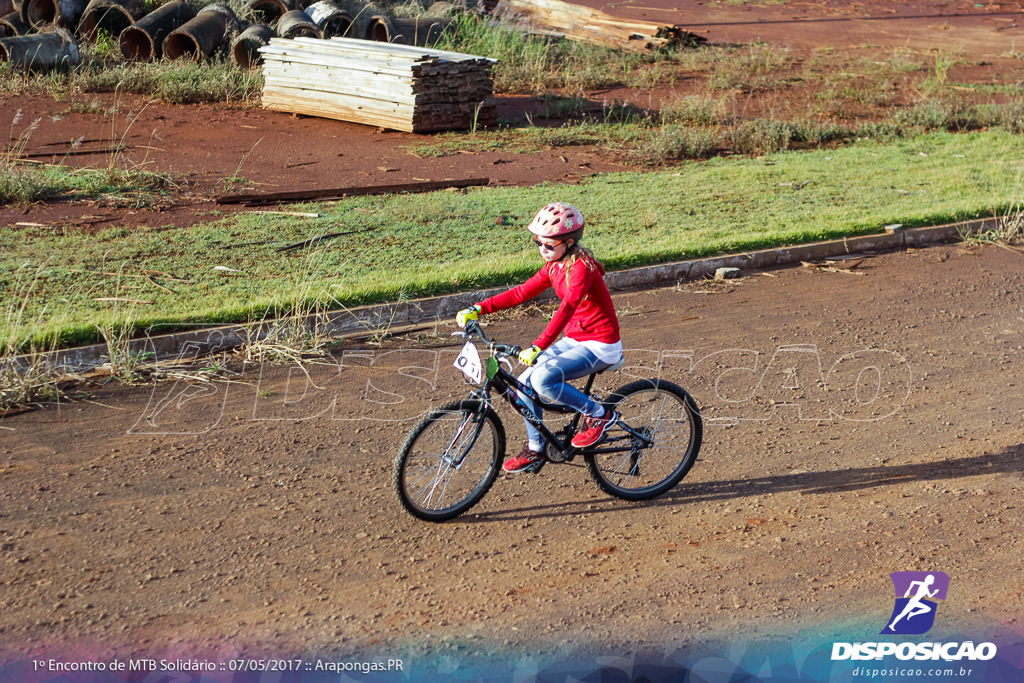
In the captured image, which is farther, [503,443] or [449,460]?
[503,443]

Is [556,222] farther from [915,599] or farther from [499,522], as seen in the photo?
[915,599]

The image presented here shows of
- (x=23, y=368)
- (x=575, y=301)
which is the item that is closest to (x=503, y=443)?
(x=575, y=301)

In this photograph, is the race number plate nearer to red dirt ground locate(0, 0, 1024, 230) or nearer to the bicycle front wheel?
the bicycle front wheel

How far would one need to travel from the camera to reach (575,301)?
207 inches

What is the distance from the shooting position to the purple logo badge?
4.53 m

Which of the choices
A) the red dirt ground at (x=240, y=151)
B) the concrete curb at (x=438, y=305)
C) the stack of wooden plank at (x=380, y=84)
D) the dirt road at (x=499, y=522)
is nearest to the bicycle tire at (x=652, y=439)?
the dirt road at (x=499, y=522)

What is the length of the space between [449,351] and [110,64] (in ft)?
44.6

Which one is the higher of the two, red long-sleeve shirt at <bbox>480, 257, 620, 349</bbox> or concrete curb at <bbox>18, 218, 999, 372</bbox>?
red long-sleeve shirt at <bbox>480, 257, 620, 349</bbox>

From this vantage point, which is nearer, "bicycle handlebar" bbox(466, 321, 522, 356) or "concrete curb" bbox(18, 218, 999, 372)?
"bicycle handlebar" bbox(466, 321, 522, 356)

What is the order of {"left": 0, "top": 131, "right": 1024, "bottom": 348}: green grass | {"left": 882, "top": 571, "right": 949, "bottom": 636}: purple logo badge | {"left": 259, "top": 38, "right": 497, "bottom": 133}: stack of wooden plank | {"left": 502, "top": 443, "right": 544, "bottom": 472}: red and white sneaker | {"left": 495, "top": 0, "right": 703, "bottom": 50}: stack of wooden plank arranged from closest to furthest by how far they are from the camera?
{"left": 882, "top": 571, "right": 949, "bottom": 636}: purple logo badge, {"left": 502, "top": 443, "right": 544, "bottom": 472}: red and white sneaker, {"left": 0, "top": 131, "right": 1024, "bottom": 348}: green grass, {"left": 259, "top": 38, "right": 497, "bottom": 133}: stack of wooden plank, {"left": 495, "top": 0, "right": 703, "bottom": 50}: stack of wooden plank

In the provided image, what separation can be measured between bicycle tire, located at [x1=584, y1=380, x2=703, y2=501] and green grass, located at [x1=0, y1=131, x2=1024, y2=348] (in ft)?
10.8

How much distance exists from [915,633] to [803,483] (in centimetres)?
148

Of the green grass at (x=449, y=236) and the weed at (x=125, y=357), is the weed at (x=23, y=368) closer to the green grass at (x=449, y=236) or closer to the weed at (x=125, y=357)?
the green grass at (x=449, y=236)

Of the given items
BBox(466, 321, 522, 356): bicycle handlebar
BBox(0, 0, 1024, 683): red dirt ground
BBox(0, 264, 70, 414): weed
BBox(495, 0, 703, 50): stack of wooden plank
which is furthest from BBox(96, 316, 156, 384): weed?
BBox(495, 0, 703, 50): stack of wooden plank
